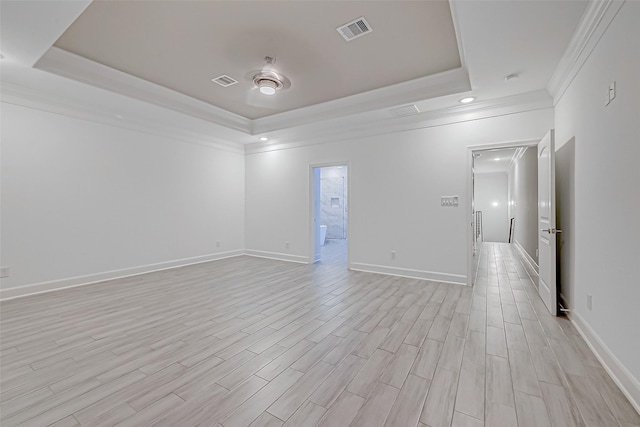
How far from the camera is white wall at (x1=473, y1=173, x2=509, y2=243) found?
11.4 meters

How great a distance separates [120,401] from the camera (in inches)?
62.9

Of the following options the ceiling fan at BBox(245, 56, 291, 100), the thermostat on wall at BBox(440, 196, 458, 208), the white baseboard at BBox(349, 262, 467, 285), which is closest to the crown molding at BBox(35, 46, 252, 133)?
the ceiling fan at BBox(245, 56, 291, 100)

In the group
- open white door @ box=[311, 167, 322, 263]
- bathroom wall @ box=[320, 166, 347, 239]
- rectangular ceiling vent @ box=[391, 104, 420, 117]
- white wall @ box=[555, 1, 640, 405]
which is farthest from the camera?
bathroom wall @ box=[320, 166, 347, 239]

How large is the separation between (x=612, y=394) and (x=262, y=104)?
4.99m

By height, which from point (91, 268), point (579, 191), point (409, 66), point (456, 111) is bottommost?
point (91, 268)

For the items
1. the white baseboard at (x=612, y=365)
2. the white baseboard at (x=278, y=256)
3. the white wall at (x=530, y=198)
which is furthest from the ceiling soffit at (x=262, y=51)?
the white wall at (x=530, y=198)

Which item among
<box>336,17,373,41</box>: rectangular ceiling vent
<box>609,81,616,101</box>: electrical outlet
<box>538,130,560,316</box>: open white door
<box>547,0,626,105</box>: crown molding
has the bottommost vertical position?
<box>538,130,560,316</box>: open white door

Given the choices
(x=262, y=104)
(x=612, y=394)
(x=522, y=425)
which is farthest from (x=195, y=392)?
(x=262, y=104)

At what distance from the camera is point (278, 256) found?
6082 millimetres

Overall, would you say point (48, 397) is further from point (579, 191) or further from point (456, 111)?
point (456, 111)

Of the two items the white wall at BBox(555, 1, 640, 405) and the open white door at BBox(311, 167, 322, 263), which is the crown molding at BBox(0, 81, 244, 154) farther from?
the white wall at BBox(555, 1, 640, 405)

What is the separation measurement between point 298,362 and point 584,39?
357cm

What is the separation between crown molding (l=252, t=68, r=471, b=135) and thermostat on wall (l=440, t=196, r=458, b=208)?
1.51 meters

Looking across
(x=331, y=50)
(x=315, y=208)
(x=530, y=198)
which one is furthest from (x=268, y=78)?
(x=530, y=198)
